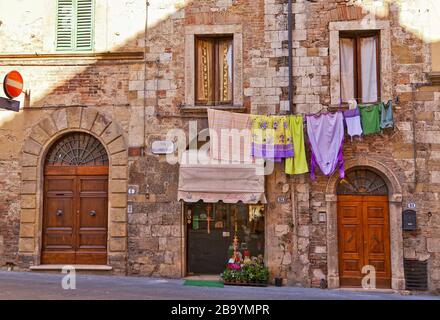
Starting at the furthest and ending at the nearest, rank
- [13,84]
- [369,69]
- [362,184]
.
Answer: [369,69]
[13,84]
[362,184]

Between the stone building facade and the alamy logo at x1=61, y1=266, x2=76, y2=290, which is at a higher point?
the stone building facade

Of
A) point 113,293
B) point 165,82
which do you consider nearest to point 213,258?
point 113,293

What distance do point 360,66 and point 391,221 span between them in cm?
358

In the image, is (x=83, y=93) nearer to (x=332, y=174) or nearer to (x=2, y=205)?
(x=2, y=205)

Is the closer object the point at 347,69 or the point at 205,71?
the point at 347,69

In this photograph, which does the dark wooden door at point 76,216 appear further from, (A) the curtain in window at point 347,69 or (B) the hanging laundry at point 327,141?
(A) the curtain in window at point 347,69

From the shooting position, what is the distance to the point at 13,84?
34.9 ft

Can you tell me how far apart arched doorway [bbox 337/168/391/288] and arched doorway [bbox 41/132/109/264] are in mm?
5458

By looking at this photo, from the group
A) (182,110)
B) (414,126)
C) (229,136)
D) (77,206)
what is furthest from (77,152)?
(414,126)

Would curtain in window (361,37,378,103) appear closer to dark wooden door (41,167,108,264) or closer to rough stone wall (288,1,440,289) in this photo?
rough stone wall (288,1,440,289)

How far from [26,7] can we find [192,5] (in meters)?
4.05

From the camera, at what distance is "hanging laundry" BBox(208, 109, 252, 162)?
10.5 m

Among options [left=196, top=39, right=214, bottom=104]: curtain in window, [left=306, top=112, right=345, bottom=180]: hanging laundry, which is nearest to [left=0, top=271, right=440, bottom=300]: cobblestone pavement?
[left=306, top=112, right=345, bottom=180]: hanging laundry

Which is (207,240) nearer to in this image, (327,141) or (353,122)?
(327,141)
